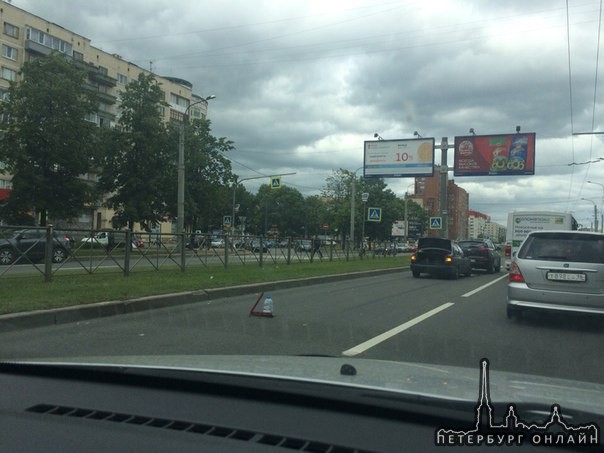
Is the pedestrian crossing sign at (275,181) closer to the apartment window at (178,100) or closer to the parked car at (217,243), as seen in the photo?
the parked car at (217,243)

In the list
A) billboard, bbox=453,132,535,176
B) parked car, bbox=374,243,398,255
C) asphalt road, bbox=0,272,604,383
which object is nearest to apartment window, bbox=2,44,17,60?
parked car, bbox=374,243,398,255

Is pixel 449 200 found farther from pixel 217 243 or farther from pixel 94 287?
pixel 94 287

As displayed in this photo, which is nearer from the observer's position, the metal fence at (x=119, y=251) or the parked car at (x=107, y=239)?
the metal fence at (x=119, y=251)

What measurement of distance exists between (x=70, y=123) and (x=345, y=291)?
909 inches

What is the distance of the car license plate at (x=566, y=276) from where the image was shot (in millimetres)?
8602

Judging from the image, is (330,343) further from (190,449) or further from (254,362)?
(190,449)

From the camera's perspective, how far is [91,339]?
281 inches

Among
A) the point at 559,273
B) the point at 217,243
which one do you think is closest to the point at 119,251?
the point at 217,243

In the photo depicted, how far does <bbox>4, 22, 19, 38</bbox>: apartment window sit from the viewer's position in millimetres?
50697

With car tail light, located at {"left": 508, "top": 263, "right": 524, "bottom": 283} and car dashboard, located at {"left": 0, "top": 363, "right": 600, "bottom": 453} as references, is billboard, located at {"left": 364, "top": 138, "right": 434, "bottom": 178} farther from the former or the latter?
car dashboard, located at {"left": 0, "top": 363, "right": 600, "bottom": 453}

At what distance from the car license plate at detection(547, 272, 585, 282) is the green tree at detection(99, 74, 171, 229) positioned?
30.3m

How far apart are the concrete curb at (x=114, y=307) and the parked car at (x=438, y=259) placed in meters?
7.87

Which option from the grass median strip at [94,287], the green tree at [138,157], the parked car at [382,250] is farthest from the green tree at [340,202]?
the grass median strip at [94,287]

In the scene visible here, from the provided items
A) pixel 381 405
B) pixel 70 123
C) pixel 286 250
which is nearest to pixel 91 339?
pixel 381 405
